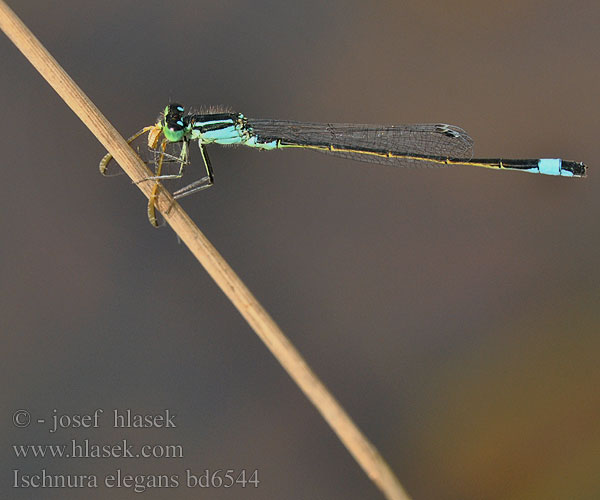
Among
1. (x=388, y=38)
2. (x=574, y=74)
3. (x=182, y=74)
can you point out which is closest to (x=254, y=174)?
(x=182, y=74)

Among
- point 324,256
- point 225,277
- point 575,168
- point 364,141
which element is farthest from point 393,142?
point 225,277

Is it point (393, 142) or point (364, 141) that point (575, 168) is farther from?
point (364, 141)

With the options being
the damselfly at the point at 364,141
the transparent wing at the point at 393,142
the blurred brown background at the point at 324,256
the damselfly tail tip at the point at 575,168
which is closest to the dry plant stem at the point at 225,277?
the damselfly at the point at 364,141

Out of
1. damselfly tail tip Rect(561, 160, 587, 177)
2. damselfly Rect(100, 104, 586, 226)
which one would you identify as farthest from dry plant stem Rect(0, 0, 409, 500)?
damselfly tail tip Rect(561, 160, 587, 177)

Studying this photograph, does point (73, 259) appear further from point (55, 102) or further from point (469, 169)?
point (469, 169)

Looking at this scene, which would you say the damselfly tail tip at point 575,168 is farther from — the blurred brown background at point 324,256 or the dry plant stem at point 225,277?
the dry plant stem at point 225,277

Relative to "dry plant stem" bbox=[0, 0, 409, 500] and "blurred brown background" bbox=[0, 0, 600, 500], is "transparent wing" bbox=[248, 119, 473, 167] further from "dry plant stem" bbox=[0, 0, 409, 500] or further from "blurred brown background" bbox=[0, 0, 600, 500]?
"dry plant stem" bbox=[0, 0, 409, 500]
